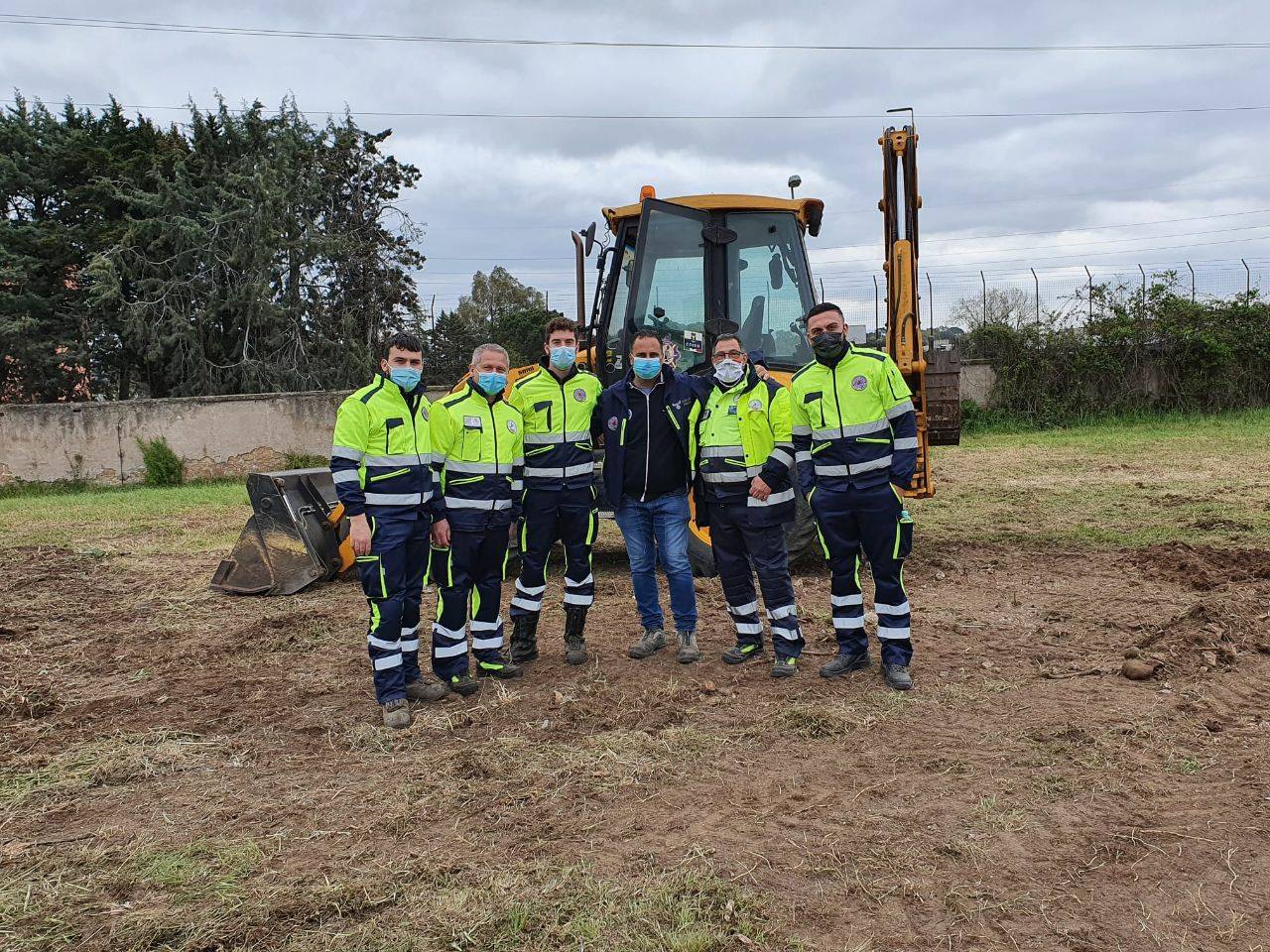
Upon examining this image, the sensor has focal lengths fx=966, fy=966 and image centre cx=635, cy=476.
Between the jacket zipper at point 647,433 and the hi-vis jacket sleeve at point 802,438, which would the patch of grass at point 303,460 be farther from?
the hi-vis jacket sleeve at point 802,438

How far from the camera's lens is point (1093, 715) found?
4.21 meters

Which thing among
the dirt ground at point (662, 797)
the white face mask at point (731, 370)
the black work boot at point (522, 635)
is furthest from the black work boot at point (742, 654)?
the white face mask at point (731, 370)

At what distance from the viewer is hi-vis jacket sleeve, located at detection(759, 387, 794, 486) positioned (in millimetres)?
5059

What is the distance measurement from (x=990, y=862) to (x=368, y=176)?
2353 centimetres

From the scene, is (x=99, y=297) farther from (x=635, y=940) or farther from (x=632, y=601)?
(x=635, y=940)

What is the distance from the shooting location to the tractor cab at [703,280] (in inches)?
282

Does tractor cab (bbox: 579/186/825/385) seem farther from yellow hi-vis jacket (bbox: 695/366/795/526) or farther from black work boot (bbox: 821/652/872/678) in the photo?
black work boot (bbox: 821/652/872/678)

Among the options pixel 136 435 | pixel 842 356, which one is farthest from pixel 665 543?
pixel 136 435

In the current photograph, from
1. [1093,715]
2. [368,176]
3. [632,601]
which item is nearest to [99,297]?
[368,176]

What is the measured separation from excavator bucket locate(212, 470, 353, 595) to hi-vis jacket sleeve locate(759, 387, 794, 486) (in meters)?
3.60

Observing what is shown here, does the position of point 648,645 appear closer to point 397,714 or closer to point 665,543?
point 665,543

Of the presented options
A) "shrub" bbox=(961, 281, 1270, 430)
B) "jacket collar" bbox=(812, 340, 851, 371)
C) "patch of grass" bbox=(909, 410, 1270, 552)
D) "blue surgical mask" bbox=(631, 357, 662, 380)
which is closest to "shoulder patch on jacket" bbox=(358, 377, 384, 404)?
"blue surgical mask" bbox=(631, 357, 662, 380)

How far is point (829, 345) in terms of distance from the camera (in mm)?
4922

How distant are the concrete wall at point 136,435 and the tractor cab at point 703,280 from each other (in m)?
11.9
